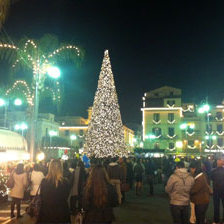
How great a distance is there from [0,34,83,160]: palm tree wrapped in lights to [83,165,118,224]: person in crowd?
13.1 metres

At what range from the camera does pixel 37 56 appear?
62.5 ft

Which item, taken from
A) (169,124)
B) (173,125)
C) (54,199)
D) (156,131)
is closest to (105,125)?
(54,199)

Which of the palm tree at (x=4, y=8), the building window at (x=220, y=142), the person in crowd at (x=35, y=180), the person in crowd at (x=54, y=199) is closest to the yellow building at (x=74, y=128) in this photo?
the building window at (x=220, y=142)

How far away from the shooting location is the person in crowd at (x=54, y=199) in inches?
209

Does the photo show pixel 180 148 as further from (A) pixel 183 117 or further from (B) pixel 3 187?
(B) pixel 3 187

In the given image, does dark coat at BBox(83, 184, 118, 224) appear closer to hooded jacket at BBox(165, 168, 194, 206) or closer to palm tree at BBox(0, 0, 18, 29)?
hooded jacket at BBox(165, 168, 194, 206)

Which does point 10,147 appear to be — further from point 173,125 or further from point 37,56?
point 173,125

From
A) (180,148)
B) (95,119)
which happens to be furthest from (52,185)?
(180,148)

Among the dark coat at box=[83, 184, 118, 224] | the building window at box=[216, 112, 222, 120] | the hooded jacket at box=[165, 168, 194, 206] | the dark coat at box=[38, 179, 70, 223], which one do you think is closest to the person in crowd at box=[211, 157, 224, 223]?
the hooded jacket at box=[165, 168, 194, 206]

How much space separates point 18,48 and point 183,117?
52.6 metres

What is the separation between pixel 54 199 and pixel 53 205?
9cm

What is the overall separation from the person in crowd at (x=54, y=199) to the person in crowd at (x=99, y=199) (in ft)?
1.06

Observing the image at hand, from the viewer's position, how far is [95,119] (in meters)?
33.6

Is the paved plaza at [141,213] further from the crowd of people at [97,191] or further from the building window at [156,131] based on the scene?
the building window at [156,131]
